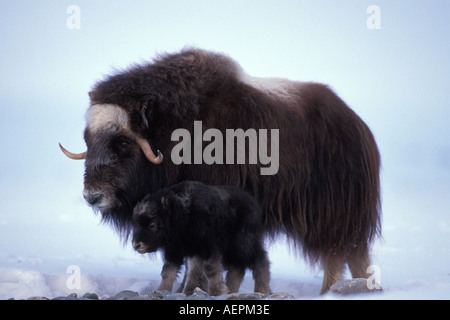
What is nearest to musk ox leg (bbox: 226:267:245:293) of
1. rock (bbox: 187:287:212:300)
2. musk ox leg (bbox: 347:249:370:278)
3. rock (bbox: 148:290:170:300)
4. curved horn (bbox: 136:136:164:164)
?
rock (bbox: 187:287:212:300)

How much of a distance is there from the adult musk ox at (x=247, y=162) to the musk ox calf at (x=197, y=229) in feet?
1.17

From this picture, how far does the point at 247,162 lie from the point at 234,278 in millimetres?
557

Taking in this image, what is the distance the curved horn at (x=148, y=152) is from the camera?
104 inches

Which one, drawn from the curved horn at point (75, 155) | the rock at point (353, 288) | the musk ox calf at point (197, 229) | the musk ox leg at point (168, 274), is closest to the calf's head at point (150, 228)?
the musk ox calf at point (197, 229)

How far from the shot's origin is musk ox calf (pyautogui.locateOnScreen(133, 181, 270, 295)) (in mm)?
2283

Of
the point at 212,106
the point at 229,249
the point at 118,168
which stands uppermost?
the point at 212,106

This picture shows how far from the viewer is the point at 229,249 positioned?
2369 millimetres

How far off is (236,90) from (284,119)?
254 millimetres

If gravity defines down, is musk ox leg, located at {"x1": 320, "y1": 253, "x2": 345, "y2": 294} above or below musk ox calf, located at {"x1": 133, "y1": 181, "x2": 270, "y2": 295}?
below

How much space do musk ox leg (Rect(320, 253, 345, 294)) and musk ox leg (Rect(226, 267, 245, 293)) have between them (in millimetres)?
704

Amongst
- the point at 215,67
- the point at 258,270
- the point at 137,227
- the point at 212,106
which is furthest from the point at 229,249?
the point at 215,67

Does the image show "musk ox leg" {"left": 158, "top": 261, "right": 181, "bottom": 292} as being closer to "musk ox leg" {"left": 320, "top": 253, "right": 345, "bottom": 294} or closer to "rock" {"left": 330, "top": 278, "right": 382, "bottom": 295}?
"rock" {"left": 330, "top": 278, "right": 382, "bottom": 295}
